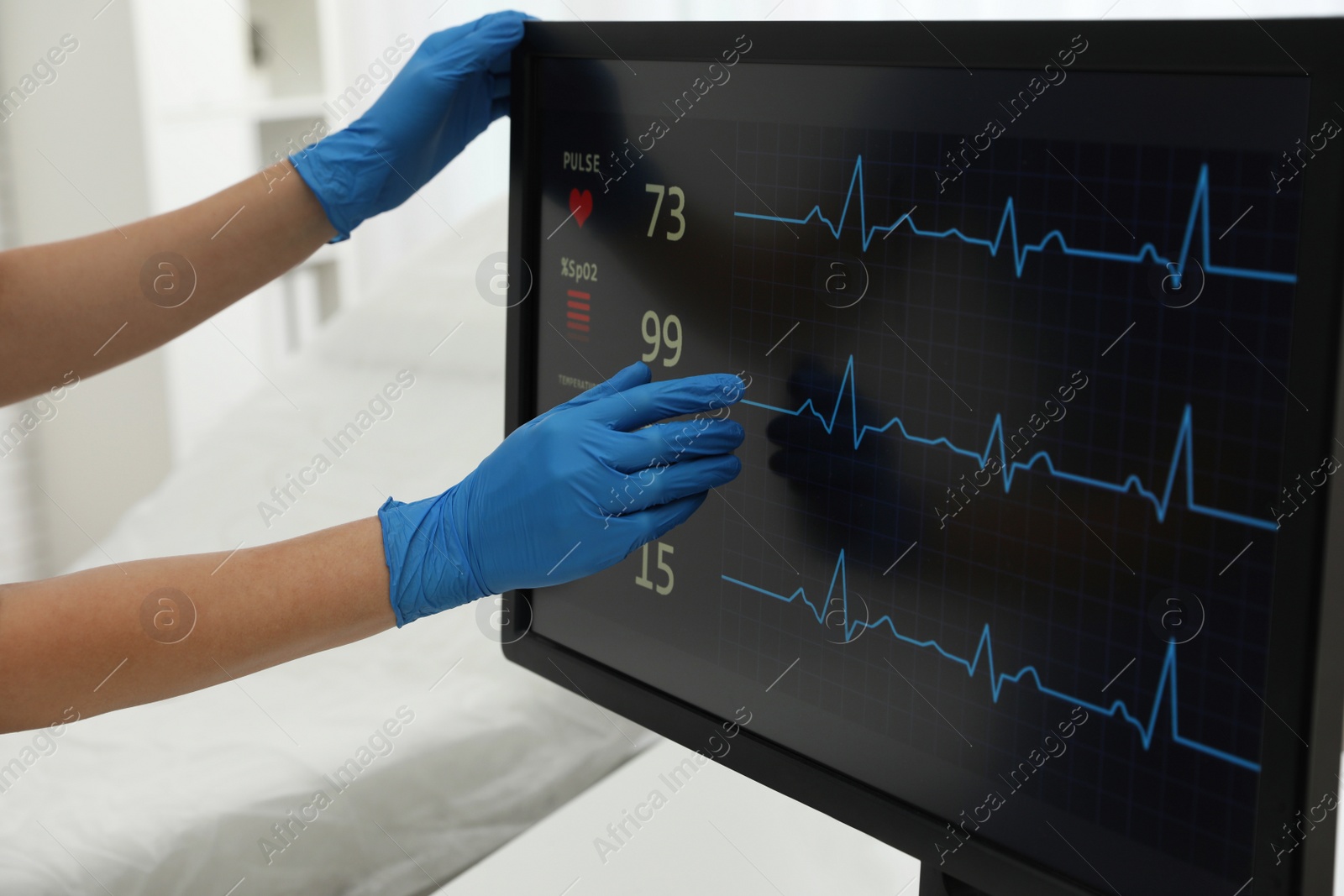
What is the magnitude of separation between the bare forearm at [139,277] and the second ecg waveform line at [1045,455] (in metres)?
0.64

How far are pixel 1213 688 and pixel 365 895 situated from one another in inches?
30.0

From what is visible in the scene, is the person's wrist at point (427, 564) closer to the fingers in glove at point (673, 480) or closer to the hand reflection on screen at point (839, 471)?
the fingers in glove at point (673, 480)

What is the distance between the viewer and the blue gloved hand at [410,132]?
99 cm

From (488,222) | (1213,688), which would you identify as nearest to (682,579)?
(1213,688)

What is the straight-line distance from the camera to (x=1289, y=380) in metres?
0.48

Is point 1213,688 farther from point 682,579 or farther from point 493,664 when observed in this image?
point 493,664

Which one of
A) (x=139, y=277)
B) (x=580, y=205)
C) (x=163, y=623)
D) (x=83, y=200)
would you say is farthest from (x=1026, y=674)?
(x=83, y=200)

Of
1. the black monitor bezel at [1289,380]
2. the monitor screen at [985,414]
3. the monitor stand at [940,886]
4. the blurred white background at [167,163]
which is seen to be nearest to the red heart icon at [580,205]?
the monitor screen at [985,414]

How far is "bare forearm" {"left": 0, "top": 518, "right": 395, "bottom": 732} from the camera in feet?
2.39

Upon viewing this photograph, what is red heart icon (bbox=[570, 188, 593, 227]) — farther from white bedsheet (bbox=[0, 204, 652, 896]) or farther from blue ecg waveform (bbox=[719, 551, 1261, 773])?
white bedsheet (bbox=[0, 204, 652, 896])

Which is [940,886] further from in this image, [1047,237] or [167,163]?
[167,163]

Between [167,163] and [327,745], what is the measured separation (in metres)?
1.89

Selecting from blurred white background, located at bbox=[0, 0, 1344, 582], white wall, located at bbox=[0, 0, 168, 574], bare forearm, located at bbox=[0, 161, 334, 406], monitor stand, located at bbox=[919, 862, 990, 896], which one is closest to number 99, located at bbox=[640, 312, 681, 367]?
monitor stand, located at bbox=[919, 862, 990, 896]

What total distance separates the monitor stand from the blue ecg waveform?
0.20 meters
